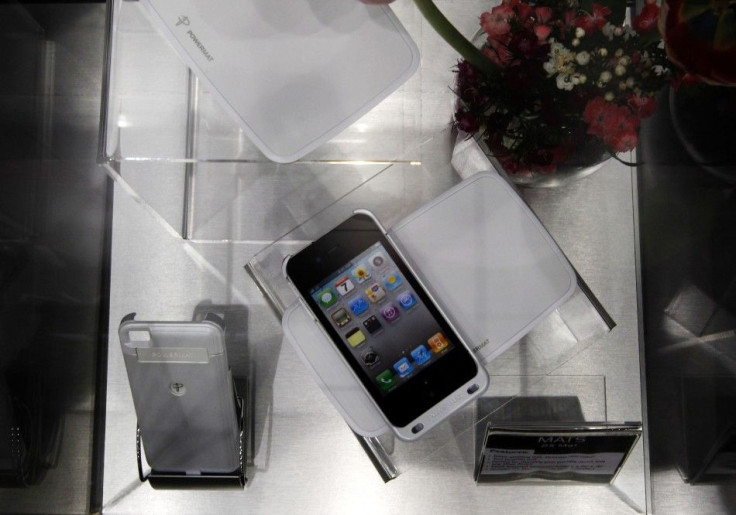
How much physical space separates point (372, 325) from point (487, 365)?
0.44 feet

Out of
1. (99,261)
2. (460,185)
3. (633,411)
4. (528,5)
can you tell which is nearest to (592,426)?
(633,411)

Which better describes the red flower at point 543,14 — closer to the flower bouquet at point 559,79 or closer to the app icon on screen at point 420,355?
the flower bouquet at point 559,79

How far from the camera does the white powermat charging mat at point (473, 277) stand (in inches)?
24.4

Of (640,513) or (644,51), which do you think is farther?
(640,513)

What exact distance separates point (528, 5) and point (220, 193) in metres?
0.34

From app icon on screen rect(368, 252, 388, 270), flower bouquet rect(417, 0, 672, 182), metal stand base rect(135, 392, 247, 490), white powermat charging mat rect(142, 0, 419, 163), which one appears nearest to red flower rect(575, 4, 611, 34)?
flower bouquet rect(417, 0, 672, 182)

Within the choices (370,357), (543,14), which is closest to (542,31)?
(543,14)

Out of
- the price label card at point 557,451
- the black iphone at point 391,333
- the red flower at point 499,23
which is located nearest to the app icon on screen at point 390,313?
the black iphone at point 391,333

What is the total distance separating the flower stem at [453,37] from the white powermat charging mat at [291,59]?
0.17 ft

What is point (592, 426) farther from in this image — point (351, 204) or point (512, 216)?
point (351, 204)

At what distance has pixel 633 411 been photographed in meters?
0.72

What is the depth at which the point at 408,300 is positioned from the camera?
610mm

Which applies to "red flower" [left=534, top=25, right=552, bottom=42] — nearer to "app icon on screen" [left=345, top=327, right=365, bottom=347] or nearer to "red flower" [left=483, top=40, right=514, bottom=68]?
"red flower" [left=483, top=40, right=514, bottom=68]

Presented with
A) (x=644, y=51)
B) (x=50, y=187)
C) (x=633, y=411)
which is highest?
(x=644, y=51)
